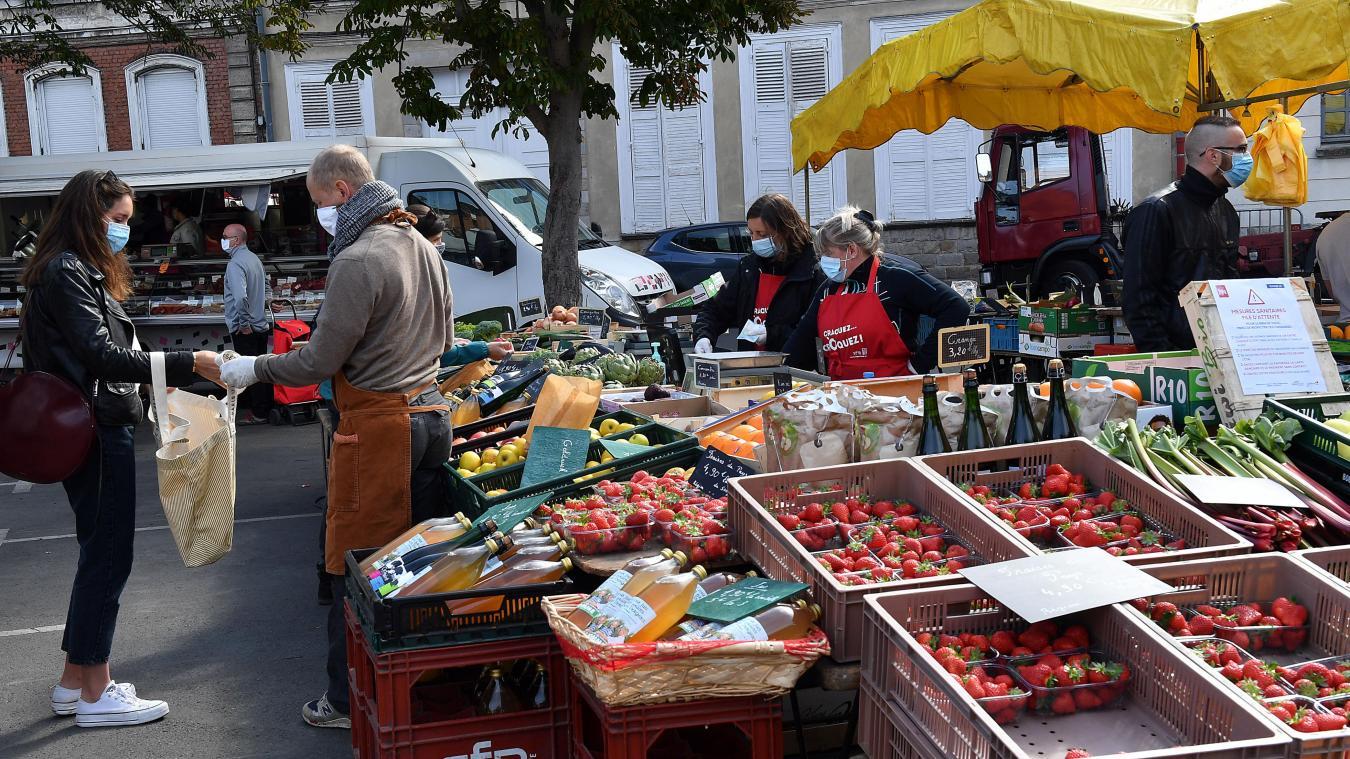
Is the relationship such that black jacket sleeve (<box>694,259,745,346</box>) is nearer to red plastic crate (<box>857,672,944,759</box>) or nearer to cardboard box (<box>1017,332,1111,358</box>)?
cardboard box (<box>1017,332,1111,358</box>)

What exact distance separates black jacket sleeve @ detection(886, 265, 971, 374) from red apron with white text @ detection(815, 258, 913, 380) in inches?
3.3

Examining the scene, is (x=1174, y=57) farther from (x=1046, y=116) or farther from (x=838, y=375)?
(x=1046, y=116)

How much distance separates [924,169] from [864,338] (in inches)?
612

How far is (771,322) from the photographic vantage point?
21.4ft

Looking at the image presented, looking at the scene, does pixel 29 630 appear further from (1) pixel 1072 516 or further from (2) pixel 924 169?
(2) pixel 924 169

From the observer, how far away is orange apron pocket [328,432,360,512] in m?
4.08

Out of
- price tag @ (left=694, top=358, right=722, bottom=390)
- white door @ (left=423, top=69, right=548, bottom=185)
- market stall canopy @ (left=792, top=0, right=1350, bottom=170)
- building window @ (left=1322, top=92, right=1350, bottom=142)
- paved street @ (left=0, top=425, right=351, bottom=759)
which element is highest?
white door @ (left=423, top=69, right=548, bottom=185)

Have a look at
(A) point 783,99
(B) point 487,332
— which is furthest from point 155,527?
(A) point 783,99

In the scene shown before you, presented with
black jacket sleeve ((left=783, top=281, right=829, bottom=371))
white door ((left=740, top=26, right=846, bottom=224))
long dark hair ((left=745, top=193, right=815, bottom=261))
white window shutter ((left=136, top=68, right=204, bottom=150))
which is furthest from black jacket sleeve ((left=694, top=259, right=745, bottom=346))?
white window shutter ((left=136, top=68, right=204, bottom=150))

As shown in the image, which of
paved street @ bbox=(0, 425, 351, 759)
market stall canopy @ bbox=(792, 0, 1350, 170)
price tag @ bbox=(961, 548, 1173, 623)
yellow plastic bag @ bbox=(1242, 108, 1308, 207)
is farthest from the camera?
yellow plastic bag @ bbox=(1242, 108, 1308, 207)

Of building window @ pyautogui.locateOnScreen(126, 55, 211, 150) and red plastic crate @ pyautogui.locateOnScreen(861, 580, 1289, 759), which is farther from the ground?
building window @ pyautogui.locateOnScreen(126, 55, 211, 150)

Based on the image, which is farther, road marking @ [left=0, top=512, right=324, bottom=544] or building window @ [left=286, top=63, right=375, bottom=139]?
building window @ [left=286, top=63, right=375, bottom=139]

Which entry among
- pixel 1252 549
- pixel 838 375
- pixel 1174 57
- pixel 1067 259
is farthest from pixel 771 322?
pixel 1067 259

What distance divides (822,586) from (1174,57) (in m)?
4.37
